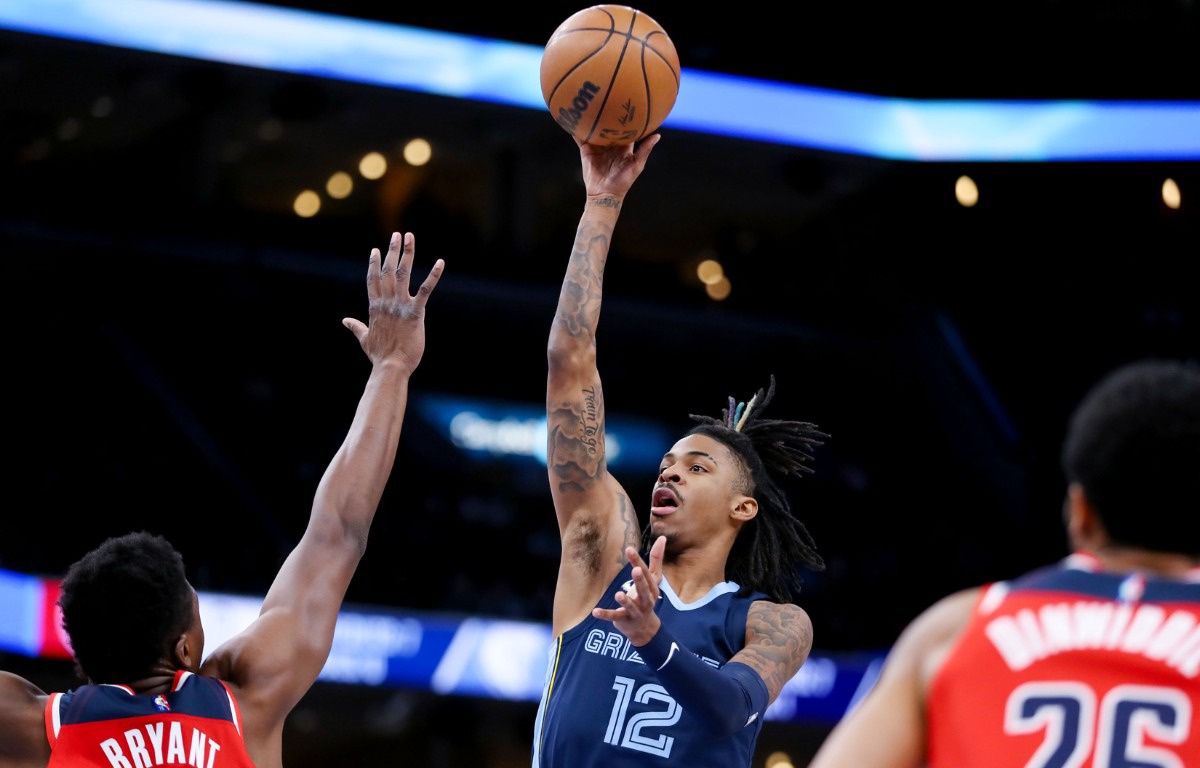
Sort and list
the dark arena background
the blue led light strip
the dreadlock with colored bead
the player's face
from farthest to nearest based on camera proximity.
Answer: the dark arena background
the blue led light strip
the dreadlock with colored bead
the player's face

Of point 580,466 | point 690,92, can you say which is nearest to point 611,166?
point 580,466

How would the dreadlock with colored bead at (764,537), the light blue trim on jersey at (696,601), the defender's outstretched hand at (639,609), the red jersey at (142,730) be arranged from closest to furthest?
1. the red jersey at (142,730)
2. the defender's outstretched hand at (639,609)
3. the light blue trim on jersey at (696,601)
4. the dreadlock with colored bead at (764,537)

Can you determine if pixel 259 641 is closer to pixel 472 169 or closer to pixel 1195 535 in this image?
pixel 1195 535

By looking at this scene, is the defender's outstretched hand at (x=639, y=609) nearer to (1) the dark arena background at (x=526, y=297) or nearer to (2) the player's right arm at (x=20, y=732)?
(2) the player's right arm at (x=20, y=732)

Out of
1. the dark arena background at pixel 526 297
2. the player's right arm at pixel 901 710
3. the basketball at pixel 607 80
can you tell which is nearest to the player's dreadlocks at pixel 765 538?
the basketball at pixel 607 80

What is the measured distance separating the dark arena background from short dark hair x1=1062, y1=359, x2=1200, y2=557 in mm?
10334

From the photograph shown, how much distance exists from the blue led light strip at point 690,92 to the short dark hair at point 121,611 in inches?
439

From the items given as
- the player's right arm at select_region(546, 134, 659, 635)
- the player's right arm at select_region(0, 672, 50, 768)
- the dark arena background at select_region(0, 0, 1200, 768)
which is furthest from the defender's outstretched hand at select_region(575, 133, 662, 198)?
the dark arena background at select_region(0, 0, 1200, 768)

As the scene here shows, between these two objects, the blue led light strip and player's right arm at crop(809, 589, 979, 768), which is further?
the blue led light strip

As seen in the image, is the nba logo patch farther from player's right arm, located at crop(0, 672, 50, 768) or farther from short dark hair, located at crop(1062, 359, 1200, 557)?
player's right arm, located at crop(0, 672, 50, 768)

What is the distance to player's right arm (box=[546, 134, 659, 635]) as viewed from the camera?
12.8 ft

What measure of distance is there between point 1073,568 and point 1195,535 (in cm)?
16

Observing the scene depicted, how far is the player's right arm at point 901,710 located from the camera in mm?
1890

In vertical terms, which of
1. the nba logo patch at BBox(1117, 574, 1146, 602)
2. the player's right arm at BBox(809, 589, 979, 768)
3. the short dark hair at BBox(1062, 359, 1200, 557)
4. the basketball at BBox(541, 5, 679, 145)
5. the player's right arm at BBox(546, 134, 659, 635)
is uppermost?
the basketball at BBox(541, 5, 679, 145)
